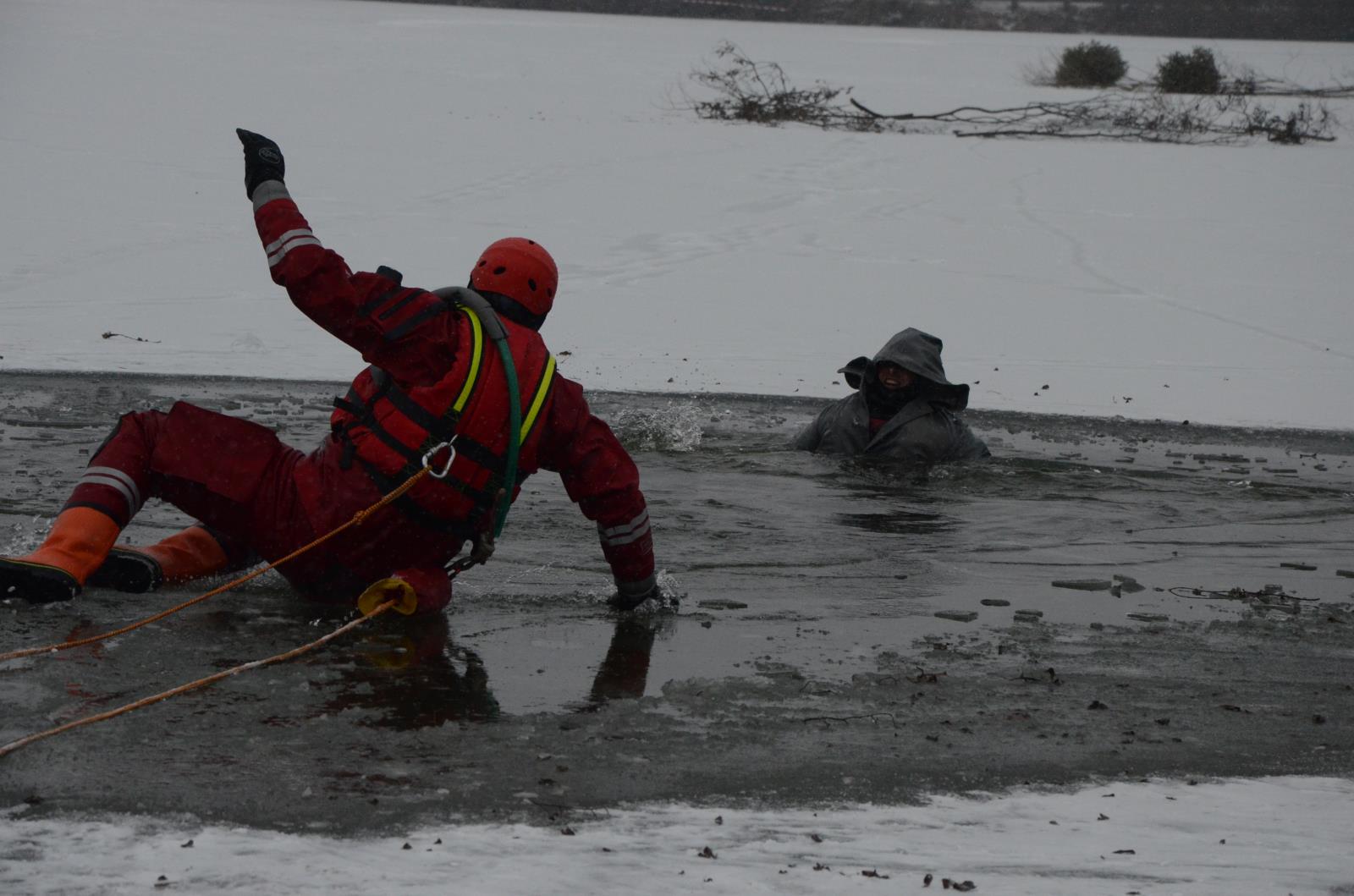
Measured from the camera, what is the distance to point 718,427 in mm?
8180

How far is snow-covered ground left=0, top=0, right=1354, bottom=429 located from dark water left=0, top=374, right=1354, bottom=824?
133cm

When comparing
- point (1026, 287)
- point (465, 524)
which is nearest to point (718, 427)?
point (465, 524)

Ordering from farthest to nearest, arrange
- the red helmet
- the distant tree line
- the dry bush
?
the distant tree line → the dry bush → the red helmet

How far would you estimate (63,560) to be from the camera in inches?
170

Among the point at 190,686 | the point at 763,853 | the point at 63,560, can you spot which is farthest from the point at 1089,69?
the point at 763,853

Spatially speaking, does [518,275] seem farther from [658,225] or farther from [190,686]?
[658,225]

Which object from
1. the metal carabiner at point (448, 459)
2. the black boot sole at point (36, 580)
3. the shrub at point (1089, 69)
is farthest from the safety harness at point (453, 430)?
the shrub at point (1089, 69)

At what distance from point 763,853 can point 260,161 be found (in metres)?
2.29

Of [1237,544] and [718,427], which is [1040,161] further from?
[1237,544]

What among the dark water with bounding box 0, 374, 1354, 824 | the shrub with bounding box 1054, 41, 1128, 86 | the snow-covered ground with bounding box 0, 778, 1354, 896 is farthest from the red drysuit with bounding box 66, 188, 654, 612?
the shrub with bounding box 1054, 41, 1128, 86

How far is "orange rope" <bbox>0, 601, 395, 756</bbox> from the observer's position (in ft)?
11.3

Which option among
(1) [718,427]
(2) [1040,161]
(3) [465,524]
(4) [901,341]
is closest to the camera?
(3) [465,524]

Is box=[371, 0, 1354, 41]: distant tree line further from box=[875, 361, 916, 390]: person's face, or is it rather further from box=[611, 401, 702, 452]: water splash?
box=[875, 361, 916, 390]: person's face

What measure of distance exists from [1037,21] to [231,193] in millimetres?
35076
